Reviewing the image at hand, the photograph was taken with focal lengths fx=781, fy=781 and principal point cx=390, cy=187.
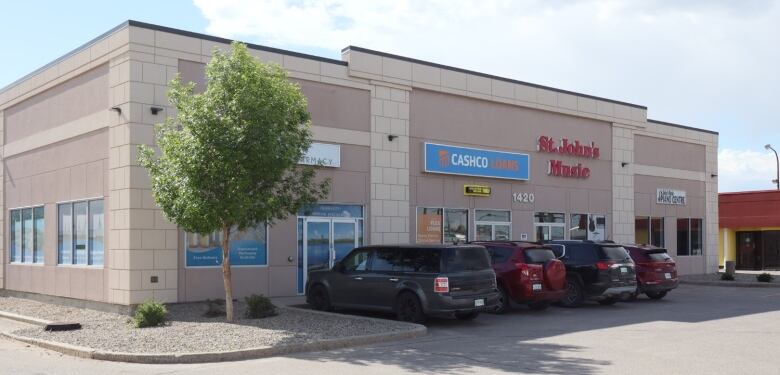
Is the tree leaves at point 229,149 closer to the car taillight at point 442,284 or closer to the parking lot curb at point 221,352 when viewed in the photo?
the parking lot curb at point 221,352

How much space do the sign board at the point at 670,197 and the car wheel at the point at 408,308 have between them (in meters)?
20.0

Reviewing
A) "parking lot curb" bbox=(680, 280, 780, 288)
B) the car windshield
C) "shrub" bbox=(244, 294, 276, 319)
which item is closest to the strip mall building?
"shrub" bbox=(244, 294, 276, 319)

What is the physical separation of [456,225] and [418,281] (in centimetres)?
933

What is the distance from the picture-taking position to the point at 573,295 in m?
20.0

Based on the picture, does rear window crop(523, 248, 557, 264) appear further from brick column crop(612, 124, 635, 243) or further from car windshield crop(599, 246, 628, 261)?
brick column crop(612, 124, 635, 243)

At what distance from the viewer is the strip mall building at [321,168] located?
1842 centimetres

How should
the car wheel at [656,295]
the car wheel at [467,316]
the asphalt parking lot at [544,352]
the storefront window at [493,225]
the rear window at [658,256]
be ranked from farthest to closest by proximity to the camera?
the storefront window at [493,225]
the car wheel at [656,295]
the rear window at [658,256]
the car wheel at [467,316]
the asphalt parking lot at [544,352]

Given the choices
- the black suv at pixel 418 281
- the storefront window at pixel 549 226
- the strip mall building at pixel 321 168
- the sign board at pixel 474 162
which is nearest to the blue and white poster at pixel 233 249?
the strip mall building at pixel 321 168

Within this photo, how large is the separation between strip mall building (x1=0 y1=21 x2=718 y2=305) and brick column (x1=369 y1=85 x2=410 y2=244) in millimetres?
44

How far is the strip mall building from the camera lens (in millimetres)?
18422

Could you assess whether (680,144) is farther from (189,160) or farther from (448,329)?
(189,160)

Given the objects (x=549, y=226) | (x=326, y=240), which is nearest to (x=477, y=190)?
(x=549, y=226)

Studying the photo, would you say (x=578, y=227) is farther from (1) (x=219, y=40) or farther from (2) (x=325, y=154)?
(1) (x=219, y=40)

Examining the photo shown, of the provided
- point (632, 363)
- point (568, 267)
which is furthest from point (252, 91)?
point (568, 267)
